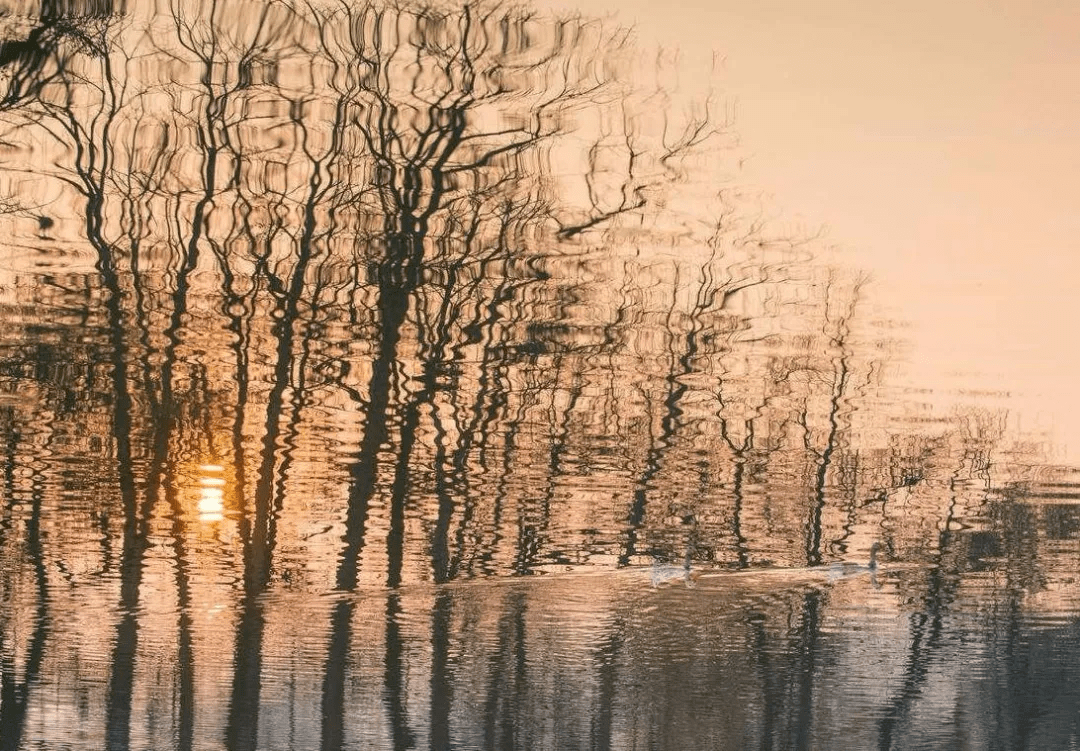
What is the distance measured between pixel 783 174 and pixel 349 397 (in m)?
3.48

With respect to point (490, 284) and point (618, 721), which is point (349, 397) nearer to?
point (490, 284)

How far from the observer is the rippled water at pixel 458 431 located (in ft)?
34.7

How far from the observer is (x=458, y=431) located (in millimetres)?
11070

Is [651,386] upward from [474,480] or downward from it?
upward

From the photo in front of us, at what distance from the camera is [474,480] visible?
11055 mm

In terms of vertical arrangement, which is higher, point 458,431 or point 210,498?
point 458,431

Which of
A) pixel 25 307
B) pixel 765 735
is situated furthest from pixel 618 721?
pixel 25 307

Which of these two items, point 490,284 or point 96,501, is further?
point 490,284

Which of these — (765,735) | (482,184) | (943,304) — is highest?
(482,184)

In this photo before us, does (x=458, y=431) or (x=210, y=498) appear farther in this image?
(x=458, y=431)

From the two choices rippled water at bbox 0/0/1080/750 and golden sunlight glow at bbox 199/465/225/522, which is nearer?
rippled water at bbox 0/0/1080/750

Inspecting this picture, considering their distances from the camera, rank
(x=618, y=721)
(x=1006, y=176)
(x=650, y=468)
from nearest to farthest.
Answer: (x=618, y=721) → (x=650, y=468) → (x=1006, y=176)

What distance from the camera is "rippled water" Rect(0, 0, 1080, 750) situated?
10.6 metres

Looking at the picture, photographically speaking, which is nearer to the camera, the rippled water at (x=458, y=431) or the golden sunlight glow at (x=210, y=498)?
the rippled water at (x=458, y=431)
